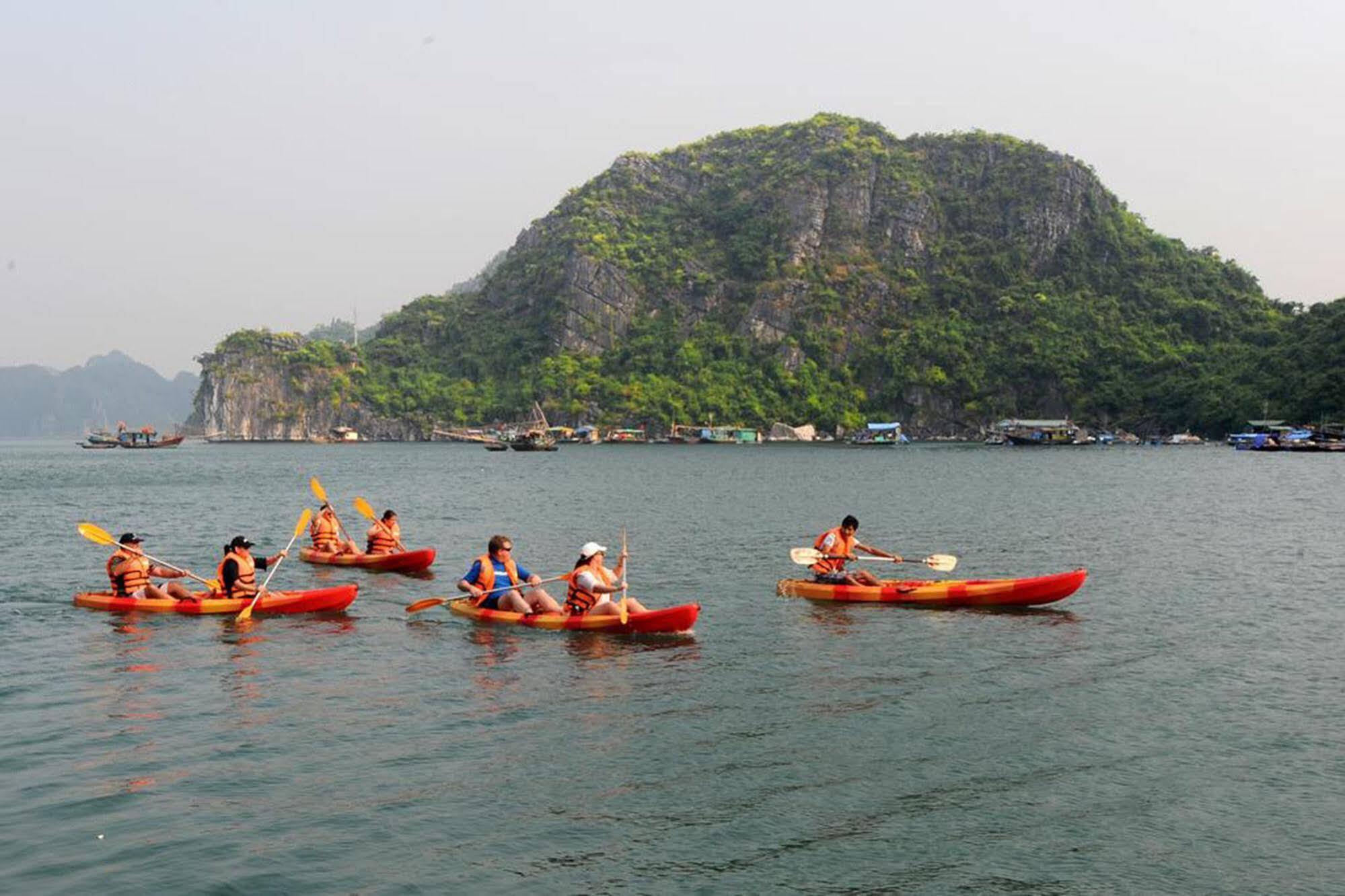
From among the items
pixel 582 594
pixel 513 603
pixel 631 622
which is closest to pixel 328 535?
pixel 513 603

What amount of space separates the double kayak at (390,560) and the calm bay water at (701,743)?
703mm

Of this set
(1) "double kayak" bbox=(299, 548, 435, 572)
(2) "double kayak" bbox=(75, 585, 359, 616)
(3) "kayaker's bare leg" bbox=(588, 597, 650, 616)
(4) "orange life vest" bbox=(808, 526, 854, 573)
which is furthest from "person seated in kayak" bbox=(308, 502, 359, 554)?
(4) "orange life vest" bbox=(808, 526, 854, 573)

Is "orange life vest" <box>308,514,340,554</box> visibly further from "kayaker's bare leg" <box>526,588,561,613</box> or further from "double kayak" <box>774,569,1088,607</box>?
"double kayak" <box>774,569,1088,607</box>

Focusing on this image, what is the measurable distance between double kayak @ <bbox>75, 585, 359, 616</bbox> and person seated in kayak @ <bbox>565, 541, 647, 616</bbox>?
21.8 feet

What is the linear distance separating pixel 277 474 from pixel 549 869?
104m

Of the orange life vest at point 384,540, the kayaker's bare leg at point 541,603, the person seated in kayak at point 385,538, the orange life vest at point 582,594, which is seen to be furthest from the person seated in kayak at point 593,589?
the orange life vest at point 384,540

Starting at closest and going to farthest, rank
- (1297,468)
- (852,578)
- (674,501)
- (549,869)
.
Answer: (549,869) < (852,578) < (674,501) < (1297,468)

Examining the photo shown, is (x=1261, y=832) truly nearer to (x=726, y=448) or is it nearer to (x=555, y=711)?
(x=555, y=711)

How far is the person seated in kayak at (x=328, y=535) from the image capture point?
3716cm

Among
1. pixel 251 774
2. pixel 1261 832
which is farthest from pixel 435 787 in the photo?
pixel 1261 832

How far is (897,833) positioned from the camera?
1213cm

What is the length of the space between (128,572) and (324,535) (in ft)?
38.9

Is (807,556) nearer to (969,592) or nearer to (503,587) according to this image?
(969,592)

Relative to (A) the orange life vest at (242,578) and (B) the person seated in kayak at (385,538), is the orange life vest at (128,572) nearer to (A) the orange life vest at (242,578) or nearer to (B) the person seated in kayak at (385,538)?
(A) the orange life vest at (242,578)
